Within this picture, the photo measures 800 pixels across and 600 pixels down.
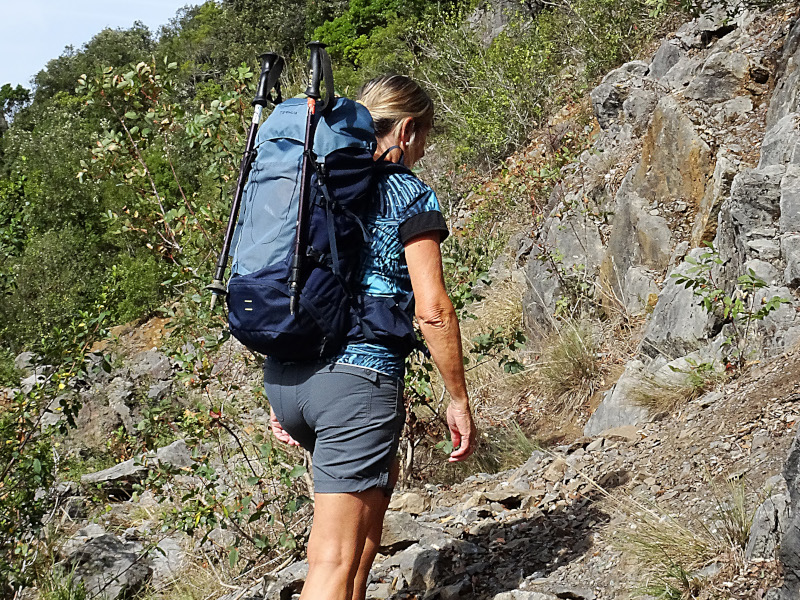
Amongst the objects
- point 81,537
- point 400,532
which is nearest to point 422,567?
point 400,532

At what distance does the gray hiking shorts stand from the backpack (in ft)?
0.20

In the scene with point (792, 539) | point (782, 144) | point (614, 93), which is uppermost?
point (614, 93)

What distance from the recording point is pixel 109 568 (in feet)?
15.2

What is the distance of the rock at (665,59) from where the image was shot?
776 cm

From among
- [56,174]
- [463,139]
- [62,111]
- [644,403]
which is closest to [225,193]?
[644,403]

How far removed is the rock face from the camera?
451 centimetres

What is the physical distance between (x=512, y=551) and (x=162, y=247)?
2286 mm

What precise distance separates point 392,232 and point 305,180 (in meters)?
0.27

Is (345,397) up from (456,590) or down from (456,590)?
up

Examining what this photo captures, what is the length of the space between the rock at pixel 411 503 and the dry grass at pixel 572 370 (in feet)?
6.02

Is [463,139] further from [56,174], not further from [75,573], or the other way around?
[56,174]

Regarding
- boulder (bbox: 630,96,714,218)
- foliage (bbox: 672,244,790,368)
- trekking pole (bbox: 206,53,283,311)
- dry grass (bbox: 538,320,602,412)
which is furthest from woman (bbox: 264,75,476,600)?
boulder (bbox: 630,96,714,218)

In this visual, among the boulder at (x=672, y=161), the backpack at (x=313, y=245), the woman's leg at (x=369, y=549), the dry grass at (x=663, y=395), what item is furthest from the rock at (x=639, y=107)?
the woman's leg at (x=369, y=549)

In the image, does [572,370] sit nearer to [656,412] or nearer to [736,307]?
[656,412]
